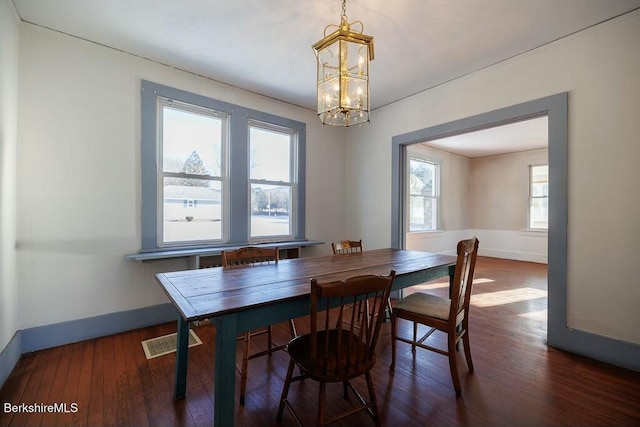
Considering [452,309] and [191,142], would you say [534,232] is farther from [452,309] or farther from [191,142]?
[191,142]

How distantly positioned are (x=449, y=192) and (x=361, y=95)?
19.8 feet

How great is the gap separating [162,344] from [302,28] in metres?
3.09

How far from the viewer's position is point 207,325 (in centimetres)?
296

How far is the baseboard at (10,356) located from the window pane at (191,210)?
1330 millimetres

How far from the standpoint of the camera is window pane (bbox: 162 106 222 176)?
310 cm

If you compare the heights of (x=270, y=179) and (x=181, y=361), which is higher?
(x=270, y=179)

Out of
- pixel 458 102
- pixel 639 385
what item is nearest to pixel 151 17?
→ pixel 458 102

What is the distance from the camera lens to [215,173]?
3.42 m

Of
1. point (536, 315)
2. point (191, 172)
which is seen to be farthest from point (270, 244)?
point (536, 315)

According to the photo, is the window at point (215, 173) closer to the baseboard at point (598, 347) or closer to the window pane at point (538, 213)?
the baseboard at point (598, 347)

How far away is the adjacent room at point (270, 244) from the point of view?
1.67 meters

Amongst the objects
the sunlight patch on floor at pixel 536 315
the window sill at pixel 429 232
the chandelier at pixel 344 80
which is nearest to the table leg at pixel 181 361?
the chandelier at pixel 344 80

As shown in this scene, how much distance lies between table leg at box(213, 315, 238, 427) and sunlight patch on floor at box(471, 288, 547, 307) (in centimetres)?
345

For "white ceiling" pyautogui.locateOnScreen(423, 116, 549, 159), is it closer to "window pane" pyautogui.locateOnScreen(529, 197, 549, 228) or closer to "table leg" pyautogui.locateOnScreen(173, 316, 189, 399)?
"window pane" pyautogui.locateOnScreen(529, 197, 549, 228)
